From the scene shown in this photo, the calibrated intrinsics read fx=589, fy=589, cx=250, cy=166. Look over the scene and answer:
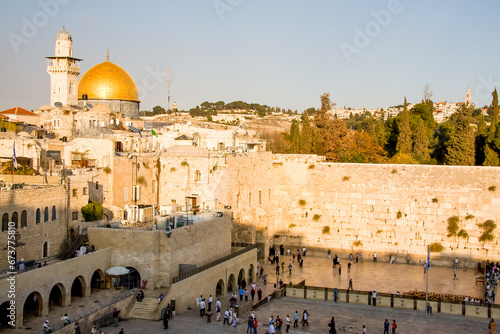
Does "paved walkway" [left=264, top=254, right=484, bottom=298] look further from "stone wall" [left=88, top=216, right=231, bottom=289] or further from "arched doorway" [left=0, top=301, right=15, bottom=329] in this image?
"arched doorway" [left=0, top=301, right=15, bottom=329]

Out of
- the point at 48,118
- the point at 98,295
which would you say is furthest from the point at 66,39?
the point at 98,295

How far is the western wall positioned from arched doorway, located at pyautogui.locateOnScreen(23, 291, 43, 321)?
1154 centimetres

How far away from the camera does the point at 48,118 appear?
114 ft

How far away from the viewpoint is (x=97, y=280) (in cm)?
2081

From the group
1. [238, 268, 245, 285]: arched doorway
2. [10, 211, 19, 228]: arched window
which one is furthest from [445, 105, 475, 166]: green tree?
[10, 211, 19, 228]: arched window

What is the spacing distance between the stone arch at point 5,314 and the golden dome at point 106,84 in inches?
1091

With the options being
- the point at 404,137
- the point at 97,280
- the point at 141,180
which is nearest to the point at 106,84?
the point at 141,180

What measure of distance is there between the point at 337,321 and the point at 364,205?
489 inches

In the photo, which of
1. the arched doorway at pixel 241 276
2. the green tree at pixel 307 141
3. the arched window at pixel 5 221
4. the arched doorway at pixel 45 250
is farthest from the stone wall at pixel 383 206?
the arched window at pixel 5 221

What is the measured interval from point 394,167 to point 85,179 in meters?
16.2

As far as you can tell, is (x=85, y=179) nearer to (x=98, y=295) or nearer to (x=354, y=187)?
(x=98, y=295)

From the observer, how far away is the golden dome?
4303cm

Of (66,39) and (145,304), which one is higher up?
(66,39)

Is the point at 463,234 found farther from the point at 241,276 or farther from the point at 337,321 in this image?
the point at 337,321
